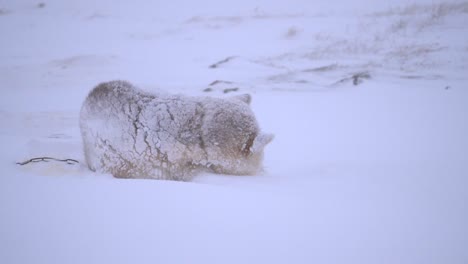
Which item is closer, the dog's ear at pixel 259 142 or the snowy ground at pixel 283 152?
the snowy ground at pixel 283 152

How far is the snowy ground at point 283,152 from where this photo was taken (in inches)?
52.3

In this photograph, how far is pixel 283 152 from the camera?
3047 millimetres

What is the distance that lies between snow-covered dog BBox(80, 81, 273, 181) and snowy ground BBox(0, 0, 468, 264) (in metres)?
0.18

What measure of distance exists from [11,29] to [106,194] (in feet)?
39.9

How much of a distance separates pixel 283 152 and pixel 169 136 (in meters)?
1.29

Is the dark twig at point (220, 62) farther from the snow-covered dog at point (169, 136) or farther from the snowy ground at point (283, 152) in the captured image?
the snow-covered dog at point (169, 136)

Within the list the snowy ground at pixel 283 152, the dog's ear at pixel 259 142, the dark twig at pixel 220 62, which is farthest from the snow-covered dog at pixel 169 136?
the dark twig at pixel 220 62

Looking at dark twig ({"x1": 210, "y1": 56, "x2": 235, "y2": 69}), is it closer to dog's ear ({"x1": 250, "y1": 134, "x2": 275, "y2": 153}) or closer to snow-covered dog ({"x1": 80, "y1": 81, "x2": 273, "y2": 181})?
snow-covered dog ({"x1": 80, "y1": 81, "x2": 273, "y2": 181})

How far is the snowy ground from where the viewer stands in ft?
4.36

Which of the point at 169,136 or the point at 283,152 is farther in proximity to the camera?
the point at 283,152

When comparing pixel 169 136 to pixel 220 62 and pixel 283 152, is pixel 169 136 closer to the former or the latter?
pixel 283 152

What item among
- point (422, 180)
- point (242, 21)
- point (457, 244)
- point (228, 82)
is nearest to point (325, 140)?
point (422, 180)

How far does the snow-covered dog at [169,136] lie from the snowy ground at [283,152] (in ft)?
0.57

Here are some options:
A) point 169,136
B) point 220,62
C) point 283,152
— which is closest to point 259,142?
point 169,136
